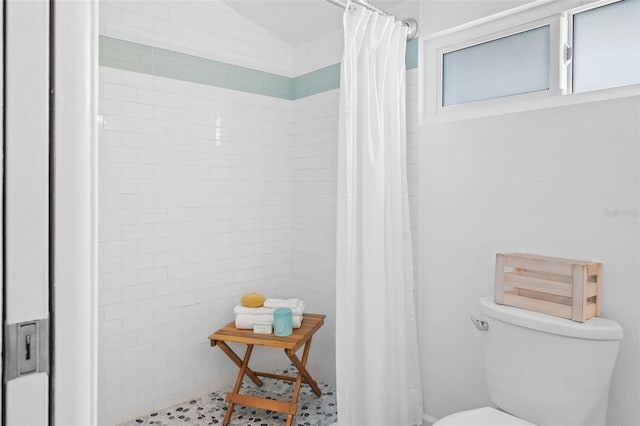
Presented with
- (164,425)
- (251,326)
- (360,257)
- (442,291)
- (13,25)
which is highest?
(13,25)

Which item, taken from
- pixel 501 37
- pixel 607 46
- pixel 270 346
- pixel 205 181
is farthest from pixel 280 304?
pixel 607 46

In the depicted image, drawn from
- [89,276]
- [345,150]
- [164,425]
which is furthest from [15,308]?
[164,425]

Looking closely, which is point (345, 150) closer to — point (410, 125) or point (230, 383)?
point (410, 125)

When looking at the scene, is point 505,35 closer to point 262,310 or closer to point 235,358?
point 262,310

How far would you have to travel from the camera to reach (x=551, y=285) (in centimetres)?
156

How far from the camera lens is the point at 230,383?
276cm

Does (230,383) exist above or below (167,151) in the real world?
below

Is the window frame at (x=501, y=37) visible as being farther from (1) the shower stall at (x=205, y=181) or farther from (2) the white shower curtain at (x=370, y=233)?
(2) the white shower curtain at (x=370, y=233)

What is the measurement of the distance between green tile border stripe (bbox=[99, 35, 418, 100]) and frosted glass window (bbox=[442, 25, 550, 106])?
23 cm

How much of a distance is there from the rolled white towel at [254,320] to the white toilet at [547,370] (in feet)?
3.48

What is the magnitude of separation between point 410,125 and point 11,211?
1962mm

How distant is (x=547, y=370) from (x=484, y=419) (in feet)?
0.92

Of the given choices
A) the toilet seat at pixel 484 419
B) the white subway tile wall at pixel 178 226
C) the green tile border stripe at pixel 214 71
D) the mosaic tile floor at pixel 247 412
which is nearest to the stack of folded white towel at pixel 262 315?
the white subway tile wall at pixel 178 226

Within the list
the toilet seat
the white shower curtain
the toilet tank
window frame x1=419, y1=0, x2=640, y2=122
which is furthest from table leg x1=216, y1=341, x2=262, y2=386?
window frame x1=419, y1=0, x2=640, y2=122
